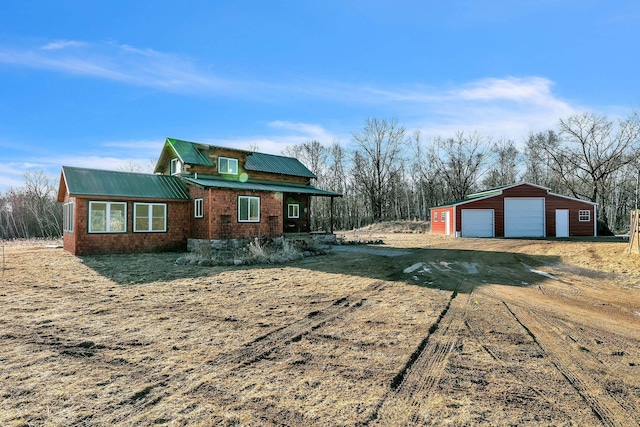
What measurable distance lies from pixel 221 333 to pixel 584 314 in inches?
237

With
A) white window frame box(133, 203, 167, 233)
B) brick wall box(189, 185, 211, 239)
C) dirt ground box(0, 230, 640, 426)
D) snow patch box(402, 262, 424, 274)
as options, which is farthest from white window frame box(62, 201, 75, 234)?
snow patch box(402, 262, 424, 274)

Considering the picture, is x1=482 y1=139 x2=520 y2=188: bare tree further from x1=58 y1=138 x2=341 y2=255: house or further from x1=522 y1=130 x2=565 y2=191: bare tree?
x1=58 y1=138 x2=341 y2=255: house

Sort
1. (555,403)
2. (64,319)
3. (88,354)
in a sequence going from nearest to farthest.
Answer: (555,403)
(88,354)
(64,319)

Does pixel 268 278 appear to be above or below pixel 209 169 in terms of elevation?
below

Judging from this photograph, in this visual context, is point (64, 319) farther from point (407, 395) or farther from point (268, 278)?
point (407, 395)

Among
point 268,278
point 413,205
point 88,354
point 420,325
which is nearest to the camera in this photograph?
point 88,354

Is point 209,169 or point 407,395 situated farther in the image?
point 209,169

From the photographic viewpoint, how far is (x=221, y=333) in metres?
4.89

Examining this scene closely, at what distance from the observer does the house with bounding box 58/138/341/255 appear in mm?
14922

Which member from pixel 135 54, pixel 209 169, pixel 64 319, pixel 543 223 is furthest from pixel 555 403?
pixel 543 223

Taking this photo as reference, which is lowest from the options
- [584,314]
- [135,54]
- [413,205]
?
[584,314]

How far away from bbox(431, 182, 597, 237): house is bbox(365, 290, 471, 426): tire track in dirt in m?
23.1

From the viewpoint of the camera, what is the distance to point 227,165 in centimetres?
2038

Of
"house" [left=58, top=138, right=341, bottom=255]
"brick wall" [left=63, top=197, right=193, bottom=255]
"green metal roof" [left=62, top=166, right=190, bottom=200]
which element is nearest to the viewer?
"brick wall" [left=63, top=197, right=193, bottom=255]
